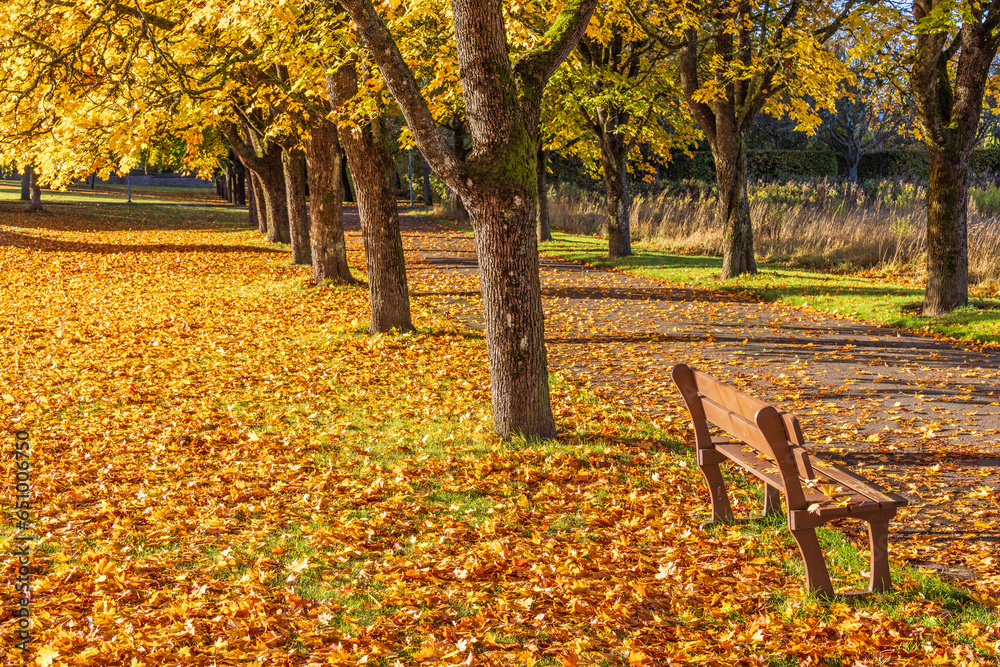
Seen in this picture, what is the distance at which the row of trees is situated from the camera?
20.4ft

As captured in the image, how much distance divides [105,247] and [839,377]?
77.4ft

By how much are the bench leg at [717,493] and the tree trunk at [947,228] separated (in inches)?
316

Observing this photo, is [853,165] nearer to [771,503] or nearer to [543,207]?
[543,207]

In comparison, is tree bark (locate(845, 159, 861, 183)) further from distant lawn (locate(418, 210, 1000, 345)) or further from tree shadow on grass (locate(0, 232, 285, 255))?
tree shadow on grass (locate(0, 232, 285, 255))

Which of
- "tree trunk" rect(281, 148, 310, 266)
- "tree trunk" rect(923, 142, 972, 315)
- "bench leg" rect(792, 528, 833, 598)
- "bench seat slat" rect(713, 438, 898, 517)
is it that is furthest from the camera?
"tree trunk" rect(281, 148, 310, 266)

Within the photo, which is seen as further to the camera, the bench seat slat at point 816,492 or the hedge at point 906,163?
the hedge at point 906,163

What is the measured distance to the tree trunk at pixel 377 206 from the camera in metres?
10.8

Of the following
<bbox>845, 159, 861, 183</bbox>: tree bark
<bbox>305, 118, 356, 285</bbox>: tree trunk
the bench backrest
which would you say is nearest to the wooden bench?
the bench backrest

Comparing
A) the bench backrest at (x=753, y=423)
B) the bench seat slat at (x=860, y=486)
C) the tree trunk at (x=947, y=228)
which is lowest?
the bench seat slat at (x=860, y=486)

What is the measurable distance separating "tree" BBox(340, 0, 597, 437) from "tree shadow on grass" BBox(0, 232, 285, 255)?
19136 mm

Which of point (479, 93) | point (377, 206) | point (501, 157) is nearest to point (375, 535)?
point (501, 157)

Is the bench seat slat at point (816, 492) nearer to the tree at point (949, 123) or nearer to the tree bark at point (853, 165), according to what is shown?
the tree at point (949, 123)

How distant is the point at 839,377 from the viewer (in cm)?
902

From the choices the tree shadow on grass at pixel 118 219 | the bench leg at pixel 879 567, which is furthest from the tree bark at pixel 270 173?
the bench leg at pixel 879 567
